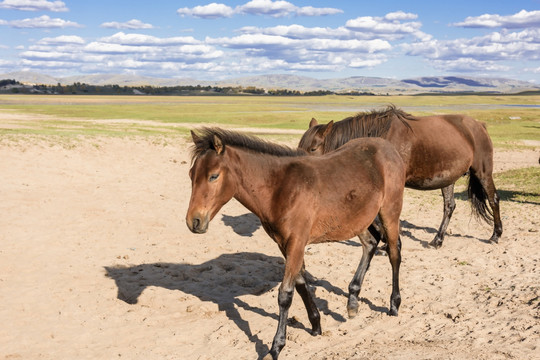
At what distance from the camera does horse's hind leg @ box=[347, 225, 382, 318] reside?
696 centimetres

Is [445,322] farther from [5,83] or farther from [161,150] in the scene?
[5,83]

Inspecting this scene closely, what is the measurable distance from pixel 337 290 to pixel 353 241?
312 cm

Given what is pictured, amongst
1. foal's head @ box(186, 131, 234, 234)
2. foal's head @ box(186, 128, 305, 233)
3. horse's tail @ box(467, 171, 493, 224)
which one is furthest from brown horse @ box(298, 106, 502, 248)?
foal's head @ box(186, 131, 234, 234)

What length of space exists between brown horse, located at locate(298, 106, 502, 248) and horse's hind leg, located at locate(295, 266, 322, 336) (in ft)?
13.4

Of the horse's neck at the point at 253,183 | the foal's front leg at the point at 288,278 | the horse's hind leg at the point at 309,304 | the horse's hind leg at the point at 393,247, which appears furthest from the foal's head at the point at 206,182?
the horse's hind leg at the point at 393,247

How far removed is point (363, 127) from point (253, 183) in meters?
4.43

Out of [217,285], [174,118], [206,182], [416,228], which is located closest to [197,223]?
[206,182]

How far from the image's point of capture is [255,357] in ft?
19.1

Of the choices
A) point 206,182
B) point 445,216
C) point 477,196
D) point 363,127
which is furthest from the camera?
point 477,196

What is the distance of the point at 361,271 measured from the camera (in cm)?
730

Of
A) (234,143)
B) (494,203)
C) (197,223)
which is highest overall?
(234,143)

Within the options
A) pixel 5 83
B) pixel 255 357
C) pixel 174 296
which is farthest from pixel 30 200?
pixel 5 83

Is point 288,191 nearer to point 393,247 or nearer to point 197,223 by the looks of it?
point 197,223

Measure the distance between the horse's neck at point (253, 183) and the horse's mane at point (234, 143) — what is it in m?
0.14
